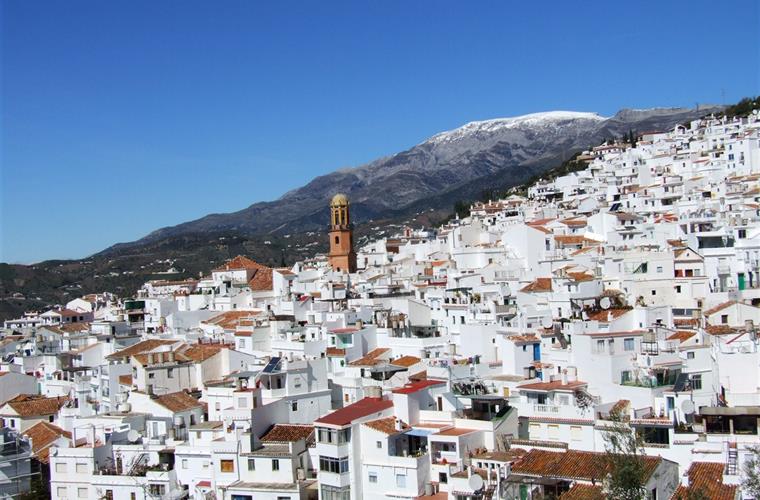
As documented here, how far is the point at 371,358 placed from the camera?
34719 millimetres

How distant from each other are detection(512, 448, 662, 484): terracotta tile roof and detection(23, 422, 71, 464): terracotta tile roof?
18476 mm

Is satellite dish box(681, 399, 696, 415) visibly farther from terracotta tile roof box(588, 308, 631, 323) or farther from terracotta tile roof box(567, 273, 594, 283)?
terracotta tile roof box(567, 273, 594, 283)

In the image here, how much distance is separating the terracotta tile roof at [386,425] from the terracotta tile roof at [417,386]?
35.6 inches

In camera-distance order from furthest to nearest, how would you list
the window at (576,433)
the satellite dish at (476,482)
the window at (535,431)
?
the window at (535,431)
the window at (576,433)
the satellite dish at (476,482)

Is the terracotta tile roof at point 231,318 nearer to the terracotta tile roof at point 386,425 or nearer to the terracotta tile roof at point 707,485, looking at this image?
the terracotta tile roof at point 386,425

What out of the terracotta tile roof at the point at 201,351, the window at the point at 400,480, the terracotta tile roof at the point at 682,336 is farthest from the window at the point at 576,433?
the terracotta tile roof at the point at 201,351

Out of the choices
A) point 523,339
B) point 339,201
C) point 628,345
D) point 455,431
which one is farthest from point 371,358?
point 339,201

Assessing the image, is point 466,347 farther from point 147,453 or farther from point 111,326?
point 111,326

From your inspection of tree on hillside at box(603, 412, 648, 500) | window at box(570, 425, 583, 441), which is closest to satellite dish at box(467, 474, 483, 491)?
tree on hillside at box(603, 412, 648, 500)

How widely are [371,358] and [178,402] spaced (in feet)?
25.4

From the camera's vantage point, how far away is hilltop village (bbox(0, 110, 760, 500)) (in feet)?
75.0

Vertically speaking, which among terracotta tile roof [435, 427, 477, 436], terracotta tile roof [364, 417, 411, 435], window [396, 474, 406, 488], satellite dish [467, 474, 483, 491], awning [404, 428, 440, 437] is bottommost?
window [396, 474, 406, 488]

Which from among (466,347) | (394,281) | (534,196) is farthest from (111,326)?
(534,196)

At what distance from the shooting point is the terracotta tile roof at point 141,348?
39312 millimetres
